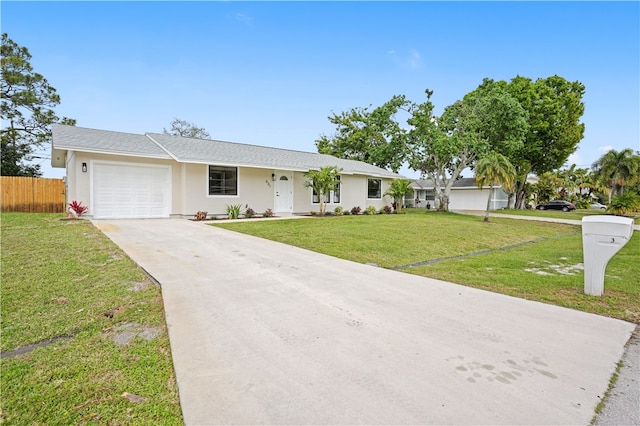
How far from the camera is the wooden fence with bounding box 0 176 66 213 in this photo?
14398mm

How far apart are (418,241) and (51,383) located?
361 inches

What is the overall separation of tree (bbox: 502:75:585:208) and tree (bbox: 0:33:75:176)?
124 feet

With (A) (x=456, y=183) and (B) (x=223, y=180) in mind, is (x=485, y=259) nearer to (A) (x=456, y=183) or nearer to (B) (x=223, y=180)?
(B) (x=223, y=180)

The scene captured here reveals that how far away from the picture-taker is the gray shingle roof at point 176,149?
1211 cm

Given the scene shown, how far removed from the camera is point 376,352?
2.85m

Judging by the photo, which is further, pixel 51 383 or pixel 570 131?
pixel 570 131

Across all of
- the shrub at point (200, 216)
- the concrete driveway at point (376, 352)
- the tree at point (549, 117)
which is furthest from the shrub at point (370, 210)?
the tree at point (549, 117)

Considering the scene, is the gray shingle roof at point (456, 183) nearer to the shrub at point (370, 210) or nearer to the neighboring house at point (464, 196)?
the neighboring house at point (464, 196)

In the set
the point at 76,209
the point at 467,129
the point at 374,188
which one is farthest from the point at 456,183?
the point at 76,209

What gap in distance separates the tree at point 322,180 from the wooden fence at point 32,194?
1216cm

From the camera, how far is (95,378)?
2.37 m

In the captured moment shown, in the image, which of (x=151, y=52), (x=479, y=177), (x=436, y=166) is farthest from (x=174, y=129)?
(x=479, y=177)

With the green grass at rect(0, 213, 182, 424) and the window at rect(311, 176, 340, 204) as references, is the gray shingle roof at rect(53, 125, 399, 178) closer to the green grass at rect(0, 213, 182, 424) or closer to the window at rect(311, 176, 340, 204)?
the window at rect(311, 176, 340, 204)

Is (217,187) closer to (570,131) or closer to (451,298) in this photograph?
(451,298)
